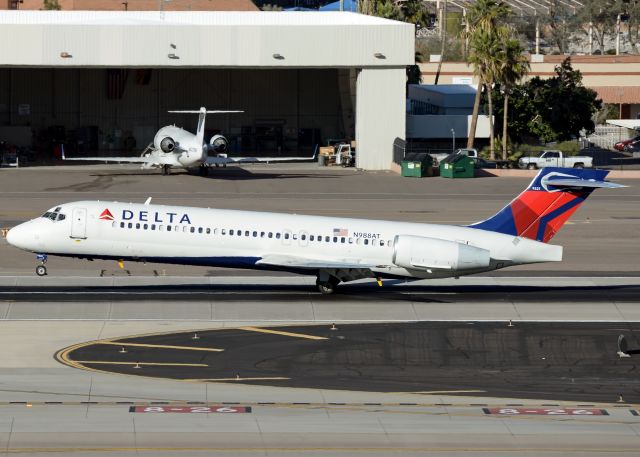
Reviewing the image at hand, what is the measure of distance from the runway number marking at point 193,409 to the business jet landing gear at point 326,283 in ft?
48.3

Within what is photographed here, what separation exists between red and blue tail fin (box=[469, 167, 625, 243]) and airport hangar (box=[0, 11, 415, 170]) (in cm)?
5372

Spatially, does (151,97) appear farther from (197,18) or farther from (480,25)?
(480,25)

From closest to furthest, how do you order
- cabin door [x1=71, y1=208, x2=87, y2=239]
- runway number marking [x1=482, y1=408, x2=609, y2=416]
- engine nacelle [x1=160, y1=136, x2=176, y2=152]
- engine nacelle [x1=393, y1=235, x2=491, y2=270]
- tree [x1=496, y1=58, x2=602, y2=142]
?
1. runway number marking [x1=482, y1=408, x2=609, y2=416]
2. engine nacelle [x1=393, y1=235, x2=491, y2=270]
3. cabin door [x1=71, y1=208, x2=87, y2=239]
4. engine nacelle [x1=160, y1=136, x2=176, y2=152]
5. tree [x1=496, y1=58, x2=602, y2=142]

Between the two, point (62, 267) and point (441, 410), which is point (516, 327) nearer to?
point (441, 410)

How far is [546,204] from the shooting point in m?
42.1

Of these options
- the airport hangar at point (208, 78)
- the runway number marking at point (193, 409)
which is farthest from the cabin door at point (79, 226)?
the airport hangar at point (208, 78)

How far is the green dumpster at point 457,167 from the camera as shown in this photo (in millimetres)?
91000

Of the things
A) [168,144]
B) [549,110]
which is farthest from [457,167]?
[549,110]

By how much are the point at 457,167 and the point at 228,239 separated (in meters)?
51.2

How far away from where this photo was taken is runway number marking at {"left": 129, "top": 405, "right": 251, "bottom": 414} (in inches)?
1107

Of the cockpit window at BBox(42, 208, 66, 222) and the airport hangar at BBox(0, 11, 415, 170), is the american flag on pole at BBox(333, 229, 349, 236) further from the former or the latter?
the airport hangar at BBox(0, 11, 415, 170)

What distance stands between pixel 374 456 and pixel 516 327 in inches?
599

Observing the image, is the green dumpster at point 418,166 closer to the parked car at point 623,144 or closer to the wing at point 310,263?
the parked car at point 623,144

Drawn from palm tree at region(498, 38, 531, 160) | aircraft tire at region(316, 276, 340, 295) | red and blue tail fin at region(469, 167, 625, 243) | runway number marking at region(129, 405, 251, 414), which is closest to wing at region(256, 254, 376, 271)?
aircraft tire at region(316, 276, 340, 295)
